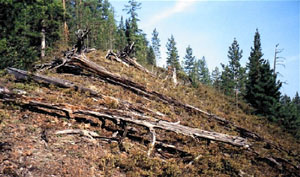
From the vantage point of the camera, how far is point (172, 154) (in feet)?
25.9

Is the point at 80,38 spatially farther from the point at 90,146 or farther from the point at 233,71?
the point at 233,71

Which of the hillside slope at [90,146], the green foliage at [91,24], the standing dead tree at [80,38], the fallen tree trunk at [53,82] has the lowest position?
the hillside slope at [90,146]

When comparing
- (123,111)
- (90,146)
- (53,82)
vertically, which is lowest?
(90,146)

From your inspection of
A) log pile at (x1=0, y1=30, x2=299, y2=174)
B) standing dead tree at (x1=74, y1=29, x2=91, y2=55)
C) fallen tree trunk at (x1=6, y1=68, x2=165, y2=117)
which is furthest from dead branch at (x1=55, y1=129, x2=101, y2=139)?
standing dead tree at (x1=74, y1=29, x2=91, y2=55)

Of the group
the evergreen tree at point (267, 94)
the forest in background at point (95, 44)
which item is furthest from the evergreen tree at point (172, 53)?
the evergreen tree at point (267, 94)

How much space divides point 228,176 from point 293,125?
69.5 feet

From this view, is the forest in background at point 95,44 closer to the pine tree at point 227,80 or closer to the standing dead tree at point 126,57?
the pine tree at point 227,80

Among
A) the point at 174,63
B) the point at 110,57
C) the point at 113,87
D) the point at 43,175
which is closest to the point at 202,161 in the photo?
the point at 43,175

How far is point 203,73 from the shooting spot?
77812 millimetres

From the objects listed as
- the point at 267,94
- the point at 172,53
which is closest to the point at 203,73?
the point at 172,53

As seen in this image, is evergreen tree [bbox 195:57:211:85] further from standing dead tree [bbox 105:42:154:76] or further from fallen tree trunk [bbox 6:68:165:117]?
fallen tree trunk [bbox 6:68:165:117]

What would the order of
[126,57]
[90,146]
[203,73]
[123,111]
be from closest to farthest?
[90,146], [123,111], [126,57], [203,73]

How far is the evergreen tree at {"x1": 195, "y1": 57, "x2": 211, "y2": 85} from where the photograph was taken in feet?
253

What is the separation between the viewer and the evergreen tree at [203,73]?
7725cm
